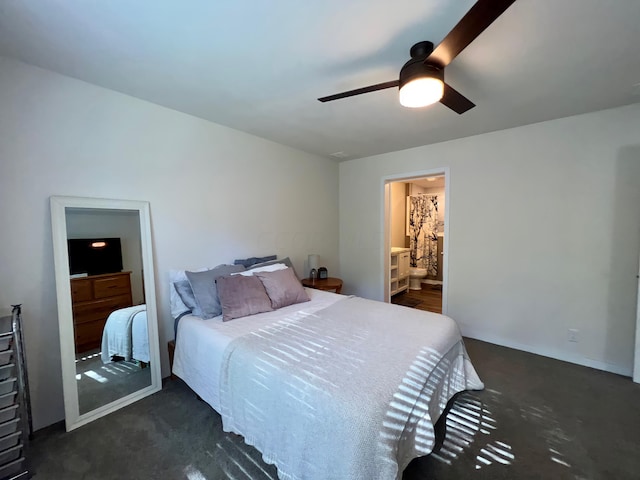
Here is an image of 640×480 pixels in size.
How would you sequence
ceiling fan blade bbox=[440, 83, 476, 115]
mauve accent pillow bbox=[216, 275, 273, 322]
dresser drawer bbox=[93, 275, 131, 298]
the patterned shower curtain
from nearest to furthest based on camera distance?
ceiling fan blade bbox=[440, 83, 476, 115]
dresser drawer bbox=[93, 275, 131, 298]
mauve accent pillow bbox=[216, 275, 273, 322]
the patterned shower curtain

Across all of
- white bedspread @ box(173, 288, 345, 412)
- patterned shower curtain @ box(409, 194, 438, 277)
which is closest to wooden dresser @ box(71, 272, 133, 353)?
white bedspread @ box(173, 288, 345, 412)

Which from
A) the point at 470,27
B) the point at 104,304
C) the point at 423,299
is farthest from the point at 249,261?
the point at 423,299

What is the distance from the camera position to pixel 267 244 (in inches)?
134

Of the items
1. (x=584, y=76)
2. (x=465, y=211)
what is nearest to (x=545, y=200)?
(x=465, y=211)

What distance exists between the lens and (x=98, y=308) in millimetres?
2105

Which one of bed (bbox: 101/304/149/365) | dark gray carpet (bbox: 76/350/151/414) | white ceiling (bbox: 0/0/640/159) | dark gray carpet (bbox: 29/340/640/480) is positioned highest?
white ceiling (bbox: 0/0/640/159)

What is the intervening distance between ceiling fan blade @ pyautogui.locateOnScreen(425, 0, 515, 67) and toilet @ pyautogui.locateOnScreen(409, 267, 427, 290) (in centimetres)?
499

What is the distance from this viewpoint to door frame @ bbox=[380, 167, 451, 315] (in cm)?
348

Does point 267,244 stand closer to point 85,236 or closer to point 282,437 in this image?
point 85,236

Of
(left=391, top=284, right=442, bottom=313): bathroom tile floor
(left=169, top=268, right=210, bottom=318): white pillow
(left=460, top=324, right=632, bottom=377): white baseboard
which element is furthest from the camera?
(left=391, top=284, right=442, bottom=313): bathroom tile floor

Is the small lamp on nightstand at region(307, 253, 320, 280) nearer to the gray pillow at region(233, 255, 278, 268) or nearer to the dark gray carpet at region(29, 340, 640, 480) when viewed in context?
the gray pillow at region(233, 255, 278, 268)

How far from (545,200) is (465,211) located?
78 cm

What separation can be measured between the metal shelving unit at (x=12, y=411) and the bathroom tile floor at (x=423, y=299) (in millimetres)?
4516

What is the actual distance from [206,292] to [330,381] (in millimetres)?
1484
